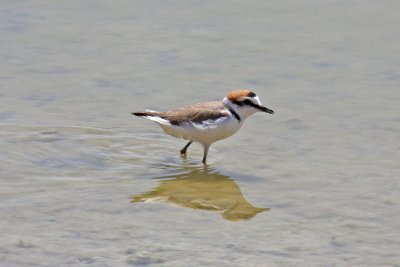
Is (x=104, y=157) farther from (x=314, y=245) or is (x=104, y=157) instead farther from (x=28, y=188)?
(x=314, y=245)

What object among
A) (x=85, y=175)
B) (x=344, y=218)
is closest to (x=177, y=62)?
(x=85, y=175)

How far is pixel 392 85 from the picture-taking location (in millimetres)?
14164

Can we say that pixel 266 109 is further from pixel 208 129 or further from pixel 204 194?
pixel 204 194

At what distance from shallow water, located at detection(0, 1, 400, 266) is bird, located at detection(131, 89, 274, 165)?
0.38 meters

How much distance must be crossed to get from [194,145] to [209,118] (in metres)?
1.17

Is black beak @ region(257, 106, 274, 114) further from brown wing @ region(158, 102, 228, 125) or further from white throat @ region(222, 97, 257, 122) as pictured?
brown wing @ region(158, 102, 228, 125)

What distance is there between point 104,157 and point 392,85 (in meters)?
4.57

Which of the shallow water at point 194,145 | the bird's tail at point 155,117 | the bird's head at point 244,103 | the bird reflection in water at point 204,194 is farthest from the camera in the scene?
the bird's head at point 244,103

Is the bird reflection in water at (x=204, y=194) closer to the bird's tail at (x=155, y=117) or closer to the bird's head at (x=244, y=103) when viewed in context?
the bird's tail at (x=155, y=117)

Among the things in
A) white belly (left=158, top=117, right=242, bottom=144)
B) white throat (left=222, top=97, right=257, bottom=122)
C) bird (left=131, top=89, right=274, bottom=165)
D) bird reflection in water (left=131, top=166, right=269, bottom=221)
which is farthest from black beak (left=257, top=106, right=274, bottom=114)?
bird reflection in water (left=131, top=166, right=269, bottom=221)

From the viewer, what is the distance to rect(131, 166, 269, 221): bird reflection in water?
34.0 ft

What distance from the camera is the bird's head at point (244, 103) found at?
1191 cm

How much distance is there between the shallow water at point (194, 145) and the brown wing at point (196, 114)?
1.82ft

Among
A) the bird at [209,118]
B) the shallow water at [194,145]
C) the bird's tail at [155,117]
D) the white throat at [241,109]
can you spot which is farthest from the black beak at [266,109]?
the bird's tail at [155,117]
